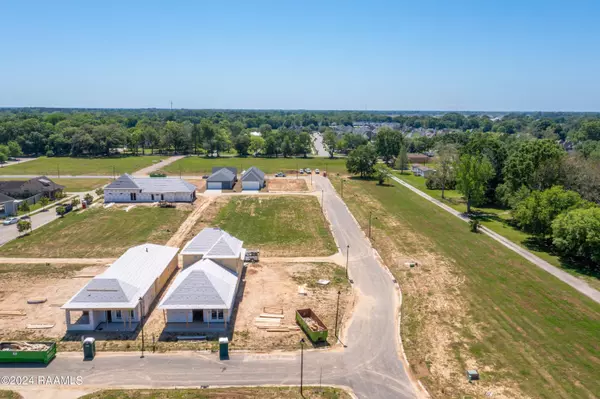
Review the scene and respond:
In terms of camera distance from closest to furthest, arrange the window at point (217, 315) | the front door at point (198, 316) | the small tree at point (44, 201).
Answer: the window at point (217, 315) < the front door at point (198, 316) < the small tree at point (44, 201)

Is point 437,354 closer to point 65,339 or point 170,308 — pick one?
point 170,308

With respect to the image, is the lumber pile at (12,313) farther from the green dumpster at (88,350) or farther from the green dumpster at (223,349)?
the green dumpster at (223,349)

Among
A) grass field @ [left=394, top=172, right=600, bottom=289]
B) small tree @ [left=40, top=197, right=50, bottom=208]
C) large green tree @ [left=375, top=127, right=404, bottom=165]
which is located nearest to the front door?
grass field @ [left=394, top=172, right=600, bottom=289]

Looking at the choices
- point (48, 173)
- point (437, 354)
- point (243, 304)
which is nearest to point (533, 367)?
point (437, 354)

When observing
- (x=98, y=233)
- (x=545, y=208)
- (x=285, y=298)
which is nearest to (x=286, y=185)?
(x=98, y=233)

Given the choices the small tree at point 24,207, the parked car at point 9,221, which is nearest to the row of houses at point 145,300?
the parked car at point 9,221

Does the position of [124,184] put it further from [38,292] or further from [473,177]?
[473,177]

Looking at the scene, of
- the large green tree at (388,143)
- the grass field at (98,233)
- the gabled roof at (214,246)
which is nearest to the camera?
the gabled roof at (214,246)
